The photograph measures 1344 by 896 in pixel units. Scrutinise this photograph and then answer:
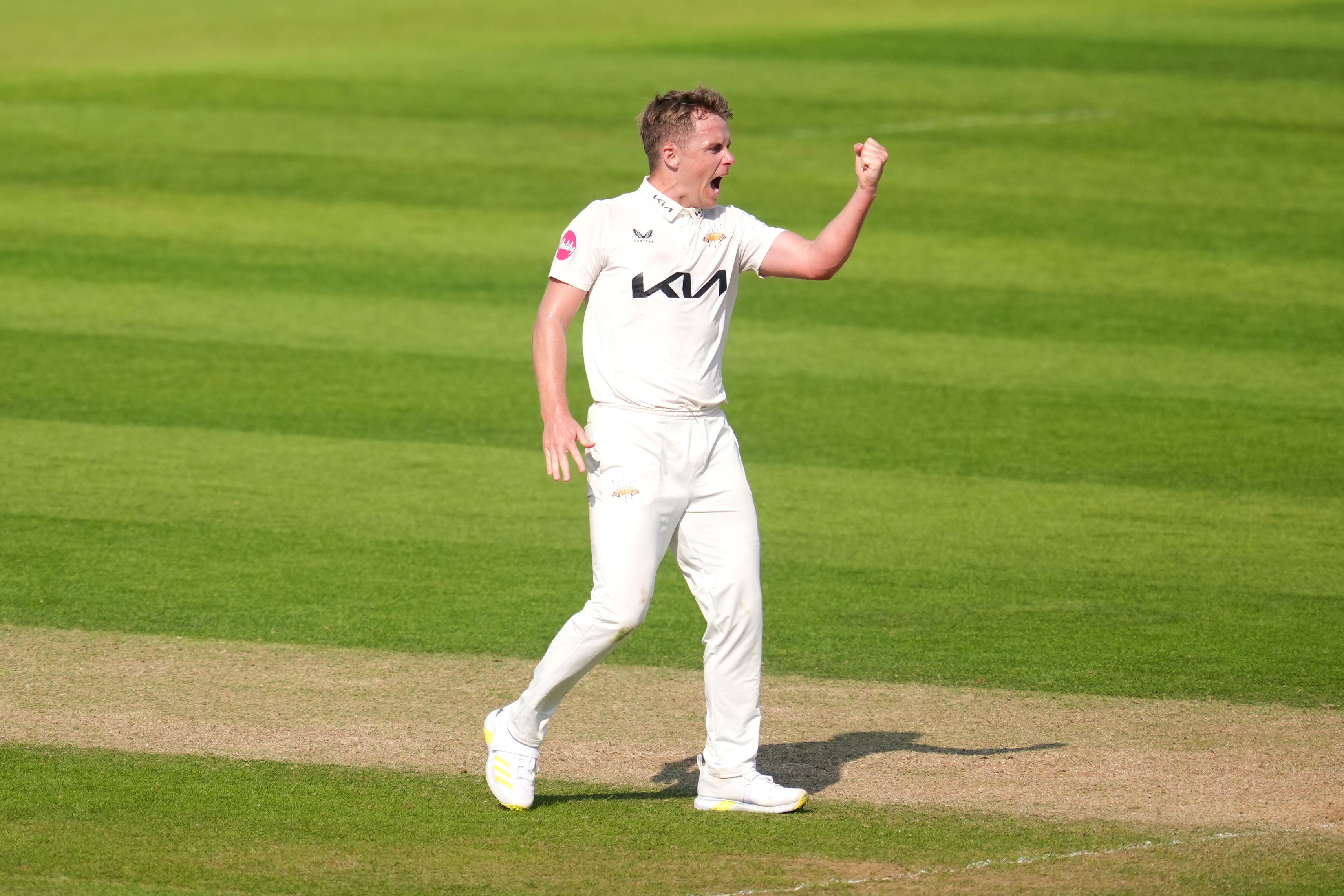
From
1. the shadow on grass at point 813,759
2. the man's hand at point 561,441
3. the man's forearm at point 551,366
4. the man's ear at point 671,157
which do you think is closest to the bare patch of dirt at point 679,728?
the shadow on grass at point 813,759

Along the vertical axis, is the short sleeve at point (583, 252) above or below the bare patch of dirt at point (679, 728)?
above

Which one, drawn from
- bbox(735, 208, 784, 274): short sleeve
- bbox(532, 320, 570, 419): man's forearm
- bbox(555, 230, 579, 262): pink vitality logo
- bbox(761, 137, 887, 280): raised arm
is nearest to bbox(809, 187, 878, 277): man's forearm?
bbox(761, 137, 887, 280): raised arm

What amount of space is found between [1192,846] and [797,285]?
949cm

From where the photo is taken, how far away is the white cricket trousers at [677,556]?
5340 millimetres

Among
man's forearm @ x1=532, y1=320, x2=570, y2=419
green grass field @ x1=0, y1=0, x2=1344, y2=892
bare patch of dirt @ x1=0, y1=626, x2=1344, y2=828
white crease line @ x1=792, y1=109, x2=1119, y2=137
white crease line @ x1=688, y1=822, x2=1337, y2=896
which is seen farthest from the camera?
white crease line @ x1=792, y1=109, x2=1119, y2=137

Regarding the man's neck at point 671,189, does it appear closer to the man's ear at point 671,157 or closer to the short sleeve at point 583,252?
the man's ear at point 671,157

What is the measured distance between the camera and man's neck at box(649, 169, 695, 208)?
17.8 ft

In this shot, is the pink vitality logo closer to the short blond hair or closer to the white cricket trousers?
the short blond hair

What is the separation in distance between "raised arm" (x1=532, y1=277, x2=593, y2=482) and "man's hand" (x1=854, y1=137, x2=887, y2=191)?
0.93 metres

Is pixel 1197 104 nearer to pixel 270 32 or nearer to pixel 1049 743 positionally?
pixel 270 32

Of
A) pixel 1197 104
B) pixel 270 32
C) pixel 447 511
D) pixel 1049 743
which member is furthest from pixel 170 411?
pixel 270 32

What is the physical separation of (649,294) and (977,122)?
14397mm

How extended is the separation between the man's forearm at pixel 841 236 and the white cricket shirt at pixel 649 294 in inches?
12.6

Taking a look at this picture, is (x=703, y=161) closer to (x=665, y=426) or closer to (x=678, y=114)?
(x=678, y=114)
